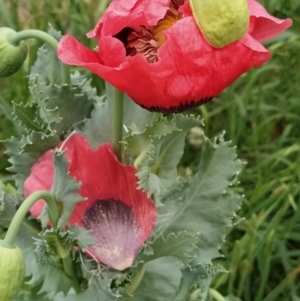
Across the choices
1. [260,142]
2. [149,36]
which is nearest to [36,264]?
[149,36]

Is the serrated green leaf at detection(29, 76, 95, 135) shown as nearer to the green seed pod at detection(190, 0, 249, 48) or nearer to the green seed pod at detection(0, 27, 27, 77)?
the green seed pod at detection(0, 27, 27, 77)

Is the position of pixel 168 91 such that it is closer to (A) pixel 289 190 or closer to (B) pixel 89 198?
(B) pixel 89 198

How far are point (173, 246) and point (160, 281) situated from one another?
0.29 ft

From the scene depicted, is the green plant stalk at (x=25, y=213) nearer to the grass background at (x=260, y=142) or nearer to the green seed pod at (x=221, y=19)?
the green seed pod at (x=221, y=19)

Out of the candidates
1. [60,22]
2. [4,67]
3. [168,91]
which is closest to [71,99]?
[4,67]

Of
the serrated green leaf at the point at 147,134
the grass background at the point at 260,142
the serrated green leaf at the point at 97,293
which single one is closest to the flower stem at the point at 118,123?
the serrated green leaf at the point at 147,134

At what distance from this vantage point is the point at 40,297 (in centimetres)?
78

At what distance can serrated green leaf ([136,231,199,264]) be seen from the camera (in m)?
0.64

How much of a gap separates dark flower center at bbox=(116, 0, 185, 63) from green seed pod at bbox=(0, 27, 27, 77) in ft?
0.38

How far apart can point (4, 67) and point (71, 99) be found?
98mm

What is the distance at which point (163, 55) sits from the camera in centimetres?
46

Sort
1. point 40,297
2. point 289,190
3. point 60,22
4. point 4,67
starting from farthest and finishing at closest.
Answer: point 60,22, point 289,190, point 40,297, point 4,67

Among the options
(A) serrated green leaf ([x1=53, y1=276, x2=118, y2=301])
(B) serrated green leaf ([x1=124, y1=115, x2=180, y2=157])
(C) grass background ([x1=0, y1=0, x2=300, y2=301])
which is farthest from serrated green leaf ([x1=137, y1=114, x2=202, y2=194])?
(C) grass background ([x1=0, y1=0, x2=300, y2=301])

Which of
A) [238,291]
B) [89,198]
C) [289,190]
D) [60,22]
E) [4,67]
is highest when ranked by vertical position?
[4,67]
